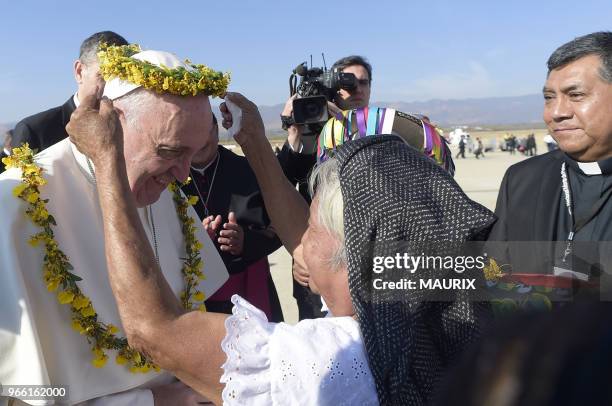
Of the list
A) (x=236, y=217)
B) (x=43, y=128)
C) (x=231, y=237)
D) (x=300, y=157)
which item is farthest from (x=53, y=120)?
(x=300, y=157)

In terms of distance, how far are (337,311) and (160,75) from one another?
985mm

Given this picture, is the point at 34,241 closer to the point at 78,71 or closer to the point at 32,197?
the point at 32,197

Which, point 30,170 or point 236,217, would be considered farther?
point 236,217

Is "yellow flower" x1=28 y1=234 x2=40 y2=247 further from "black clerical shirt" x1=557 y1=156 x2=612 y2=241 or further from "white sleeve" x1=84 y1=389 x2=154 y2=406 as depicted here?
"black clerical shirt" x1=557 y1=156 x2=612 y2=241

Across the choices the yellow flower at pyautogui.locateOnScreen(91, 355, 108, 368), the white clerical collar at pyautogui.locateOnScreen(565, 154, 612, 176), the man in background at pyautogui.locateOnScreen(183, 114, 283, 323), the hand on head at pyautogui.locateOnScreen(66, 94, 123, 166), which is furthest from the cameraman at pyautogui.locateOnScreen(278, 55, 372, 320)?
the hand on head at pyautogui.locateOnScreen(66, 94, 123, 166)

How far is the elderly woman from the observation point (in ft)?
5.16

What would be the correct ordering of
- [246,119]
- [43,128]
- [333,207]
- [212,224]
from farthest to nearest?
[43,128]
[212,224]
[246,119]
[333,207]

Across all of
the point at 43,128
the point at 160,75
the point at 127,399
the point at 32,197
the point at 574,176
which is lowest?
the point at 127,399

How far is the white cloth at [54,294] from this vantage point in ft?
6.29

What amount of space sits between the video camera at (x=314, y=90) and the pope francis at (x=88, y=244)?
1.49m

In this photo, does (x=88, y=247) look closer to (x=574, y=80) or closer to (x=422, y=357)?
(x=422, y=357)

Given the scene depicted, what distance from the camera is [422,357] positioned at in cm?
159

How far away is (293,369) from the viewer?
1575 mm

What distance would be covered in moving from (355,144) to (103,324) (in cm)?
109
